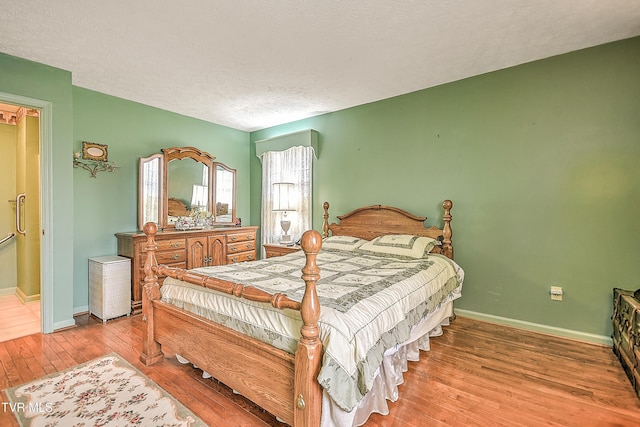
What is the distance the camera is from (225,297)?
1882mm

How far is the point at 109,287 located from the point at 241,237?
1.82m

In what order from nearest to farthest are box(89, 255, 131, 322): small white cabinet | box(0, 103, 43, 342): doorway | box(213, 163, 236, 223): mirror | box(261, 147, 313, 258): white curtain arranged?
box(89, 255, 131, 322): small white cabinet → box(0, 103, 43, 342): doorway → box(261, 147, 313, 258): white curtain → box(213, 163, 236, 223): mirror

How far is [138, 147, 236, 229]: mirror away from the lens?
4.03 meters

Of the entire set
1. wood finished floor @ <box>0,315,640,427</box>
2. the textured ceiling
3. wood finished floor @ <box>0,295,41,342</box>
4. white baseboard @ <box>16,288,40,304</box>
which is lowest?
wood finished floor @ <box>0,295,41,342</box>

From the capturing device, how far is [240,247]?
4.66 m

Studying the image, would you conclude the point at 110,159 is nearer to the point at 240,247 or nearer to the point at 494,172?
the point at 240,247

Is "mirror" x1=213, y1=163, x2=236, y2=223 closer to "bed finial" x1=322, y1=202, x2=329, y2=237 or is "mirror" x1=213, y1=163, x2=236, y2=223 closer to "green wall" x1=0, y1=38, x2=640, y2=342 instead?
"green wall" x1=0, y1=38, x2=640, y2=342

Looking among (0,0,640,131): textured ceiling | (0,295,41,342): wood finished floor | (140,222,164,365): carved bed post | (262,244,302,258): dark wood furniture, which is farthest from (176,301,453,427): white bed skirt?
(0,0,640,131): textured ceiling

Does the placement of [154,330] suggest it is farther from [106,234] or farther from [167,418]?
[106,234]

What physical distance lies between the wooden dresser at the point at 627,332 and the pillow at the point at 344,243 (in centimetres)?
232

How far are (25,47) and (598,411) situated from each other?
5.16 m

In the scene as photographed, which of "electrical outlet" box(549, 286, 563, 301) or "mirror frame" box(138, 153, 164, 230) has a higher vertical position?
"mirror frame" box(138, 153, 164, 230)

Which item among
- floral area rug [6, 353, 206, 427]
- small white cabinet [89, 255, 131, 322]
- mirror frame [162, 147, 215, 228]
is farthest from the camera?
mirror frame [162, 147, 215, 228]

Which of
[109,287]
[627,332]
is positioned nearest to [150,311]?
[109,287]
